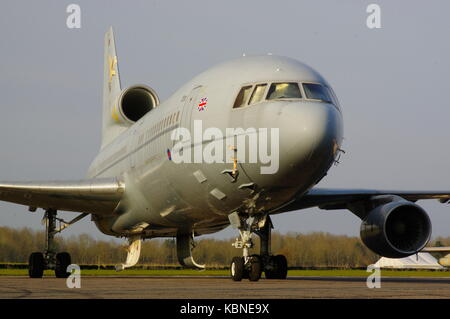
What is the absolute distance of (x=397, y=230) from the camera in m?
18.4

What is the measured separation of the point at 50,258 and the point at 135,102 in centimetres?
742

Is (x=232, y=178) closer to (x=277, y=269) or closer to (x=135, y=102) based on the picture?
(x=277, y=269)

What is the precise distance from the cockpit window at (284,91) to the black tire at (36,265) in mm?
11590

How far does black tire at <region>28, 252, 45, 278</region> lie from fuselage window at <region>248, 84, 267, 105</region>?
11.3 metres

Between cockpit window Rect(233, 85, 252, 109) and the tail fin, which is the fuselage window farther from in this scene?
the tail fin

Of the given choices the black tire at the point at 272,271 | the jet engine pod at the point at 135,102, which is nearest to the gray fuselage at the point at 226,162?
the black tire at the point at 272,271

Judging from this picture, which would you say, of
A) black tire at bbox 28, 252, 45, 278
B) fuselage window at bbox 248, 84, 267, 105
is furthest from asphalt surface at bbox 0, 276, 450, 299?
black tire at bbox 28, 252, 45, 278

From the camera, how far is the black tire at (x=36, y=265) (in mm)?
22359

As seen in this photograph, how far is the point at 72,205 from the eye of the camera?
2144cm

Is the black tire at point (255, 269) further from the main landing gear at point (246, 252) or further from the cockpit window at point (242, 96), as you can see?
the cockpit window at point (242, 96)

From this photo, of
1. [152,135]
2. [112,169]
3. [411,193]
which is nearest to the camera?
→ [152,135]
